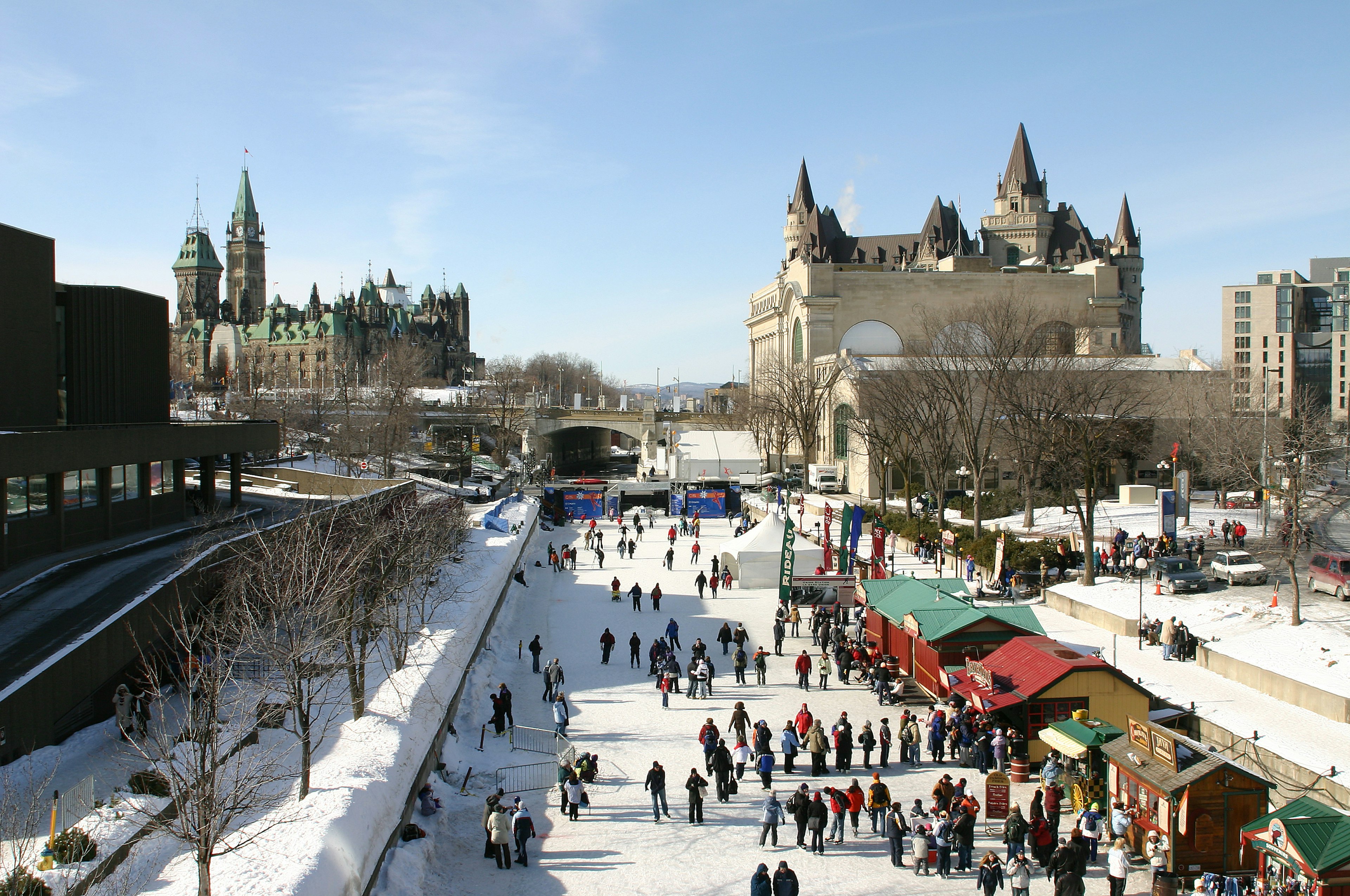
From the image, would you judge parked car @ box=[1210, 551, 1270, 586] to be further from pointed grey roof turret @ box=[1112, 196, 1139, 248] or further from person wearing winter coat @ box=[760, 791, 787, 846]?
pointed grey roof turret @ box=[1112, 196, 1139, 248]

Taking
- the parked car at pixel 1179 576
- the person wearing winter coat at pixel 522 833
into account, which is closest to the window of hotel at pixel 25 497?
the person wearing winter coat at pixel 522 833

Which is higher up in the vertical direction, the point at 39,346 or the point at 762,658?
the point at 39,346

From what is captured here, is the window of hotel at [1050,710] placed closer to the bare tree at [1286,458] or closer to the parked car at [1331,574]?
the bare tree at [1286,458]

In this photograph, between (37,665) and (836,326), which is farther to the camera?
(836,326)

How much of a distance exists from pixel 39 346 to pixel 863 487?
40.8 metres

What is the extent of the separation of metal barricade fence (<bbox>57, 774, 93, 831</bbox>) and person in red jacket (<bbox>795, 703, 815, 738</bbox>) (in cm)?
1034

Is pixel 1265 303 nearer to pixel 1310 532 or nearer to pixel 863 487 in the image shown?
pixel 863 487

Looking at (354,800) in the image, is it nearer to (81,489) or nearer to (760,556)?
(81,489)

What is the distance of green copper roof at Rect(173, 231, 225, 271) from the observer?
164m

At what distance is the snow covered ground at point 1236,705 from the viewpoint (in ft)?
50.3

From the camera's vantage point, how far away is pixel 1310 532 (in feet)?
81.7

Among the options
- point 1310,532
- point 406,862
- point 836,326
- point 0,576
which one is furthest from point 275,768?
point 836,326

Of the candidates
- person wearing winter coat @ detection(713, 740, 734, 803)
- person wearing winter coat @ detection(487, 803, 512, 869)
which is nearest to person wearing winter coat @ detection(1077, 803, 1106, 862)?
person wearing winter coat @ detection(713, 740, 734, 803)

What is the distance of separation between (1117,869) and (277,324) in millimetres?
156536
